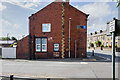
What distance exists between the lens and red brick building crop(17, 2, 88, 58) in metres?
14.9

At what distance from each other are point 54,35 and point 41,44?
2810mm

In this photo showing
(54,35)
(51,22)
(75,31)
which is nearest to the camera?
(54,35)

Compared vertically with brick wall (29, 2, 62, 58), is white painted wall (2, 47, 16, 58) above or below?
below

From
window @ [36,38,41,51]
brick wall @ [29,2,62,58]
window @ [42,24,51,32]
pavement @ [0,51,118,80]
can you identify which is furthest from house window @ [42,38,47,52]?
pavement @ [0,51,118,80]

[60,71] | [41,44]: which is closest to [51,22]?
[41,44]

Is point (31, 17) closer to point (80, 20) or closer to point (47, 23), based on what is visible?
point (47, 23)

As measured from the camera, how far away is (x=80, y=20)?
51.3 ft

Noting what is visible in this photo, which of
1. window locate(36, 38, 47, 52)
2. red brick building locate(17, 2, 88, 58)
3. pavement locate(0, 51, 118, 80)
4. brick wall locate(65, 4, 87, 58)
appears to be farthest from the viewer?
brick wall locate(65, 4, 87, 58)

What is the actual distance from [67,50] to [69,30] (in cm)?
355

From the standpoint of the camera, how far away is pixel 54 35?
49.1ft

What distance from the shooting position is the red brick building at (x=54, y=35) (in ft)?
48.7

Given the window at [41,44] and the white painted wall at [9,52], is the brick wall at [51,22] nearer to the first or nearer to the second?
the window at [41,44]

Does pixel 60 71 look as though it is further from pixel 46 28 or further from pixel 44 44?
pixel 46 28

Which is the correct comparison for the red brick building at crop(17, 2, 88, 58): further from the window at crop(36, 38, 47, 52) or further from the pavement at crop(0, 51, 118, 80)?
the pavement at crop(0, 51, 118, 80)
